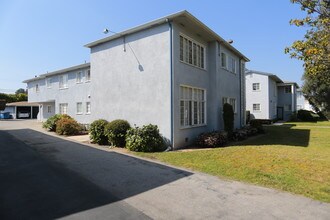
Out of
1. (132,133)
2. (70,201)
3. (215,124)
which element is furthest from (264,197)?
(215,124)

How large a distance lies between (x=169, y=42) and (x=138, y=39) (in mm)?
2389

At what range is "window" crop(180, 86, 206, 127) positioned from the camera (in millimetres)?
13617

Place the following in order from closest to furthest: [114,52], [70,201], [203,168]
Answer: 1. [70,201]
2. [203,168]
3. [114,52]

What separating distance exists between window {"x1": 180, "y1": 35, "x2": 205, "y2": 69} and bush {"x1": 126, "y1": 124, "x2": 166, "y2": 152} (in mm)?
4271

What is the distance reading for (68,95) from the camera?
27.0m

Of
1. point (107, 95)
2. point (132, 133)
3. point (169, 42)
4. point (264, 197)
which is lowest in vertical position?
point (264, 197)

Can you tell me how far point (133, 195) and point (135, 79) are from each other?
29.8 ft

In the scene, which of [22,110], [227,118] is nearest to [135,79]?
[227,118]

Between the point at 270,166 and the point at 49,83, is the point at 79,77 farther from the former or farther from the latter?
the point at 270,166

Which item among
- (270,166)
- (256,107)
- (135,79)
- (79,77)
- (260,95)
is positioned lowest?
(270,166)

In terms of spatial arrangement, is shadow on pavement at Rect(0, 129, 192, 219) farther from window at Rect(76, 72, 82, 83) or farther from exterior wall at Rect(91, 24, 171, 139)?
window at Rect(76, 72, 82, 83)

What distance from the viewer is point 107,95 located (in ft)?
52.6

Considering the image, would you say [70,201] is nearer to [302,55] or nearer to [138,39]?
[302,55]

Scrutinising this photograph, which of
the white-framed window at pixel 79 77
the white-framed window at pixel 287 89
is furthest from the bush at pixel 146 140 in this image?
the white-framed window at pixel 287 89
